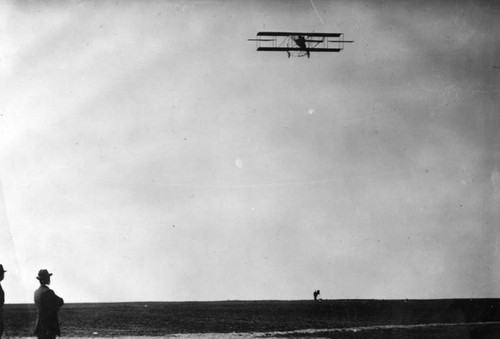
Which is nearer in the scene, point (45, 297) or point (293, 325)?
point (45, 297)

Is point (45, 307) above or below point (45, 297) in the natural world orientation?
below

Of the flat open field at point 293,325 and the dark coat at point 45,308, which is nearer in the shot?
the dark coat at point 45,308

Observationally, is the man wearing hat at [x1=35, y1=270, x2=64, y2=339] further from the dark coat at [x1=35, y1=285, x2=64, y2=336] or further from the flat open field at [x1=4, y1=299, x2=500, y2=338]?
the flat open field at [x1=4, y1=299, x2=500, y2=338]

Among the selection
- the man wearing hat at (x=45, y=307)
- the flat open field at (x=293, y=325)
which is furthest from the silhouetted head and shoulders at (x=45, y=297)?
the flat open field at (x=293, y=325)

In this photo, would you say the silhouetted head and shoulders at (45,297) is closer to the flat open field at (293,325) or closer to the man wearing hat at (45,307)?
the man wearing hat at (45,307)

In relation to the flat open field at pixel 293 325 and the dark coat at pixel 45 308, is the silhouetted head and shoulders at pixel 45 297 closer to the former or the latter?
the dark coat at pixel 45 308

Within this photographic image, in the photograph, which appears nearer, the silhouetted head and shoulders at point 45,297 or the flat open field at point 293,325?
the silhouetted head and shoulders at point 45,297

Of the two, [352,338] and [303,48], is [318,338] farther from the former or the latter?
[303,48]

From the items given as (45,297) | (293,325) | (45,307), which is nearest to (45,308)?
(45,307)

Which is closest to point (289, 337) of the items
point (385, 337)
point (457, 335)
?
point (385, 337)

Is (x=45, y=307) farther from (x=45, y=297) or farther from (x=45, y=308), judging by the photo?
(x=45, y=297)

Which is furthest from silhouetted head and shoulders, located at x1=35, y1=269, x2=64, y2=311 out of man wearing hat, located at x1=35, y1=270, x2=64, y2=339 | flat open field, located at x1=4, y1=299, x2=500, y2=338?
flat open field, located at x1=4, y1=299, x2=500, y2=338

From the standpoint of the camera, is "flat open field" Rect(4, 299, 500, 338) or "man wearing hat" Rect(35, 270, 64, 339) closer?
"man wearing hat" Rect(35, 270, 64, 339)
